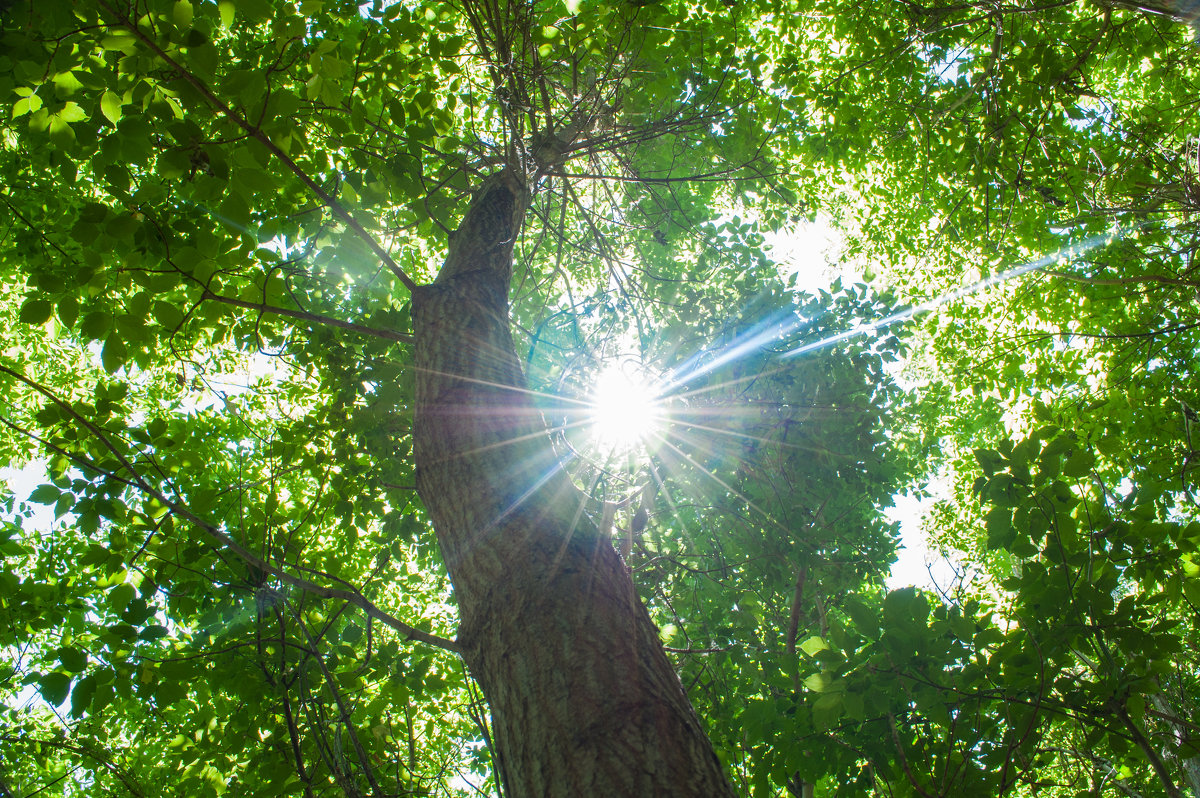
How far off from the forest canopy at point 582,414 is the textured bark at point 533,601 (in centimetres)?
1

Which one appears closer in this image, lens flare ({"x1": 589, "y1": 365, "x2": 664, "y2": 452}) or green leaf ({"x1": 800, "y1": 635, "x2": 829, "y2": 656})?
green leaf ({"x1": 800, "y1": 635, "x2": 829, "y2": 656})

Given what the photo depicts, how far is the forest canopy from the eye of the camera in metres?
1.59

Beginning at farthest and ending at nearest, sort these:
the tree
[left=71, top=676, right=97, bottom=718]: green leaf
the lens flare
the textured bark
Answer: the lens flare < [left=71, top=676, right=97, bottom=718]: green leaf < the tree < the textured bark

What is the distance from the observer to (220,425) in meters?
5.89

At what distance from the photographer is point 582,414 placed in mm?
3408

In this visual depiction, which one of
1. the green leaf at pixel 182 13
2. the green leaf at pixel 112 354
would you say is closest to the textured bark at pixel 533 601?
the green leaf at pixel 112 354

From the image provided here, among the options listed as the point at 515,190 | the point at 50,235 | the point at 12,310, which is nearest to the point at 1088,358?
the point at 515,190

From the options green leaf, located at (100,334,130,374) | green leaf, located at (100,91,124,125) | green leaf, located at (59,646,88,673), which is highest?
green leaf, located at (100,91,124,125)

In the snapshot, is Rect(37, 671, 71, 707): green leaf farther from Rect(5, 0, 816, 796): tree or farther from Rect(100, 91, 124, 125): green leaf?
Rect(100, 91, 124, 125): green leaf

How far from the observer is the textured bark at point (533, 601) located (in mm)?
1163

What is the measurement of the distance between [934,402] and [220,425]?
7528mm

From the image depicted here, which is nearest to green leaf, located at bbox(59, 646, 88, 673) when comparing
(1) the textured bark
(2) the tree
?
(2) the tree

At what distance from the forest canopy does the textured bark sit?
0.01m

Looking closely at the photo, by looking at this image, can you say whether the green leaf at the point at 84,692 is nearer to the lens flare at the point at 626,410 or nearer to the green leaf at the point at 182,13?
the green leaf at the point at 182,13
